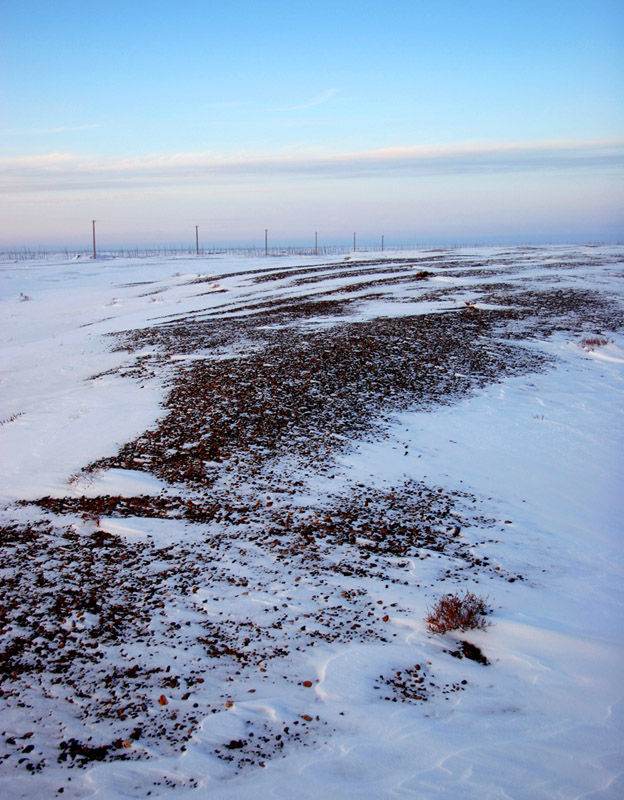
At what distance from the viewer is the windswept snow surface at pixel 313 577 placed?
337 cm

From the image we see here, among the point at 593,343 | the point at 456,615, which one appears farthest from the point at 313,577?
the point at 593,343

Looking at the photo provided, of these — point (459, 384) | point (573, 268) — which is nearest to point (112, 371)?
point (459, 384)

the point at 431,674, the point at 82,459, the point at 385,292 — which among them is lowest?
the point at 431,674

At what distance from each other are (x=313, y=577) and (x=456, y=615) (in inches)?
55.0

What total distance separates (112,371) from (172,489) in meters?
7.85

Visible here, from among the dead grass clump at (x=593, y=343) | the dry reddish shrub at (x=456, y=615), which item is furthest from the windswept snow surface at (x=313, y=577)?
the dead grass clump at (x=593, y=343)

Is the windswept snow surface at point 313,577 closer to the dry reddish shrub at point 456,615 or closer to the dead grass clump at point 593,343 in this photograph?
the dry reddish shrub at point 456,615

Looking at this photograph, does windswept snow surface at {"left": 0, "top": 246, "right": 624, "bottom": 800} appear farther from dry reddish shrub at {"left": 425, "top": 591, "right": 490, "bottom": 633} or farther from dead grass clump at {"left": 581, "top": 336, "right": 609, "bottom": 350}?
dead grass clump at {"left": 581, "top": 336, "right": 609, "bottom": 350}

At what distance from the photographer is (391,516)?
6559 millimetres

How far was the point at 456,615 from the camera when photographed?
458 cm

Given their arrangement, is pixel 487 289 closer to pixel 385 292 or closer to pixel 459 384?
pixel 385 292

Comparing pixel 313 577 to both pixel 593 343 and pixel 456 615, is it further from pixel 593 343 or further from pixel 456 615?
pixel 593 343

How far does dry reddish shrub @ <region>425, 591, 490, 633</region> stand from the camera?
457 centimetres

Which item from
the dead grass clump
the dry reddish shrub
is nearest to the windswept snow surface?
the dry reddish shrub
